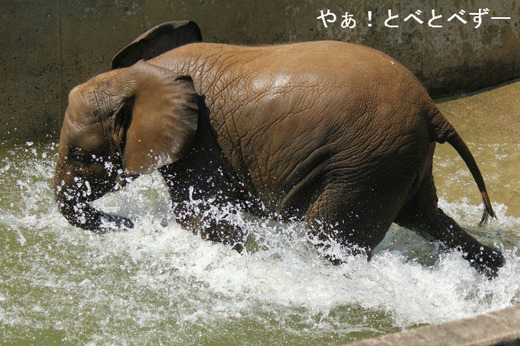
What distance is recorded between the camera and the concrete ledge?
298 centimetres

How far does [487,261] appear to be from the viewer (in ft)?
18.2

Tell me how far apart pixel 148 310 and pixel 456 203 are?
2.90 meters

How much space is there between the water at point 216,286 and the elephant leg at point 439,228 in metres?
0.10

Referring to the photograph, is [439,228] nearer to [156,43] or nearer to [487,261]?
[487,261]

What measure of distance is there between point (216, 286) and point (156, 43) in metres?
1.53

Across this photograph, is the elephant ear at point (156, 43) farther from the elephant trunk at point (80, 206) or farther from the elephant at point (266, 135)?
the elephant trunk at point (80, 206)

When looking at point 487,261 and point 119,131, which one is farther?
point 487,261

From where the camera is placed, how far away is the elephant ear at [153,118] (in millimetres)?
4770

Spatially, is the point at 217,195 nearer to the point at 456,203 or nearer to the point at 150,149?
Answer: the point at 150,149

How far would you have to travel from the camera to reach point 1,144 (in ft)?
24.3

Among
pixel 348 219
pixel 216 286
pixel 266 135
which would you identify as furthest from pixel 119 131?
pixel 348 219

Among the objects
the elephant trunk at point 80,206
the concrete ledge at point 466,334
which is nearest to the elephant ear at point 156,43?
the elephant trunk at point 80,206

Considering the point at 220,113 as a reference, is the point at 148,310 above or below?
below

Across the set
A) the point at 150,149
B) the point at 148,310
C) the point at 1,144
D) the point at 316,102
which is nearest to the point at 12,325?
the point at 148,310
